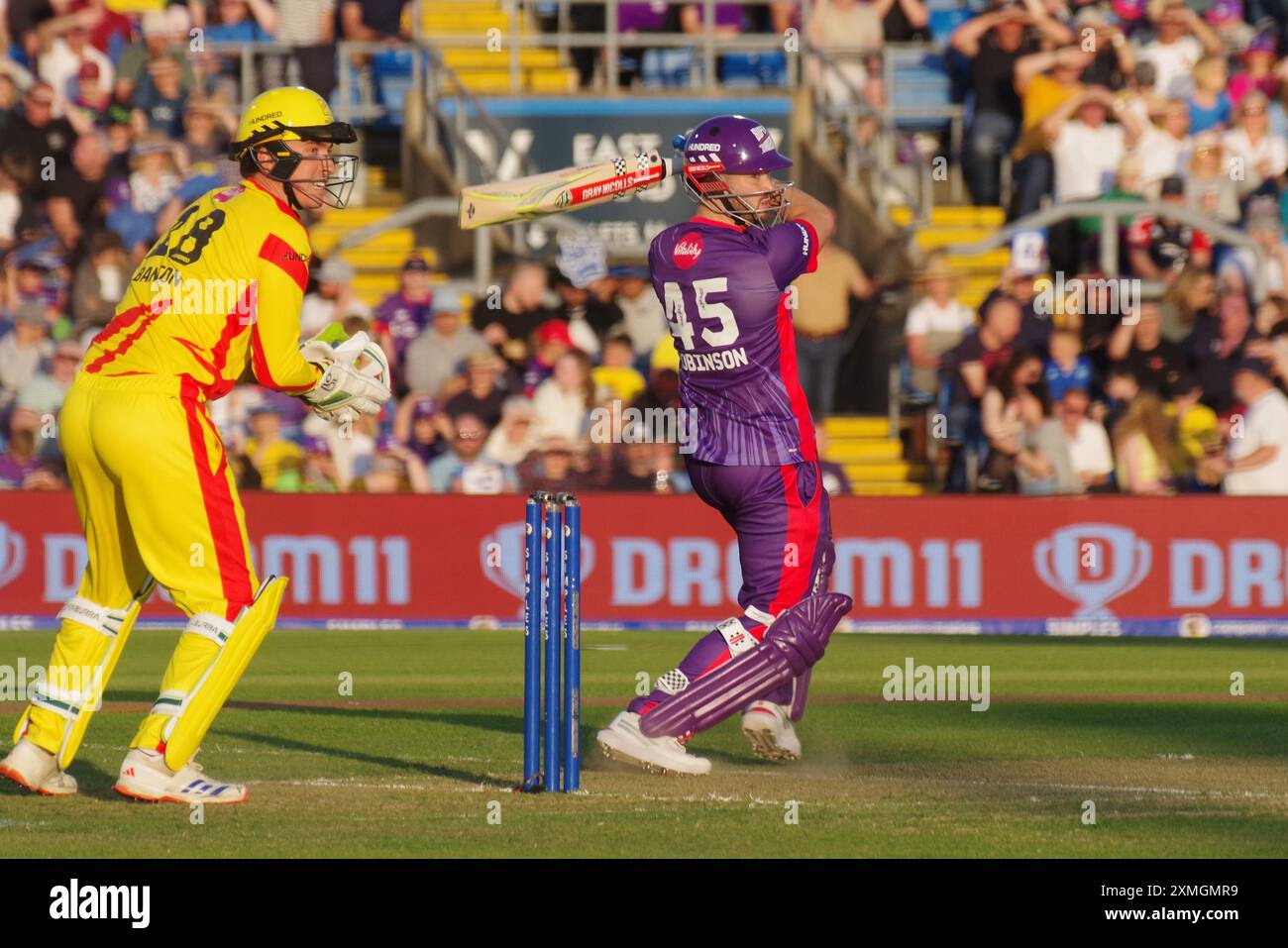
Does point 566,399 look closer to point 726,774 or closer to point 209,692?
point 726,774

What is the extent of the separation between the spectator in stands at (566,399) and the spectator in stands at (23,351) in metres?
4.01

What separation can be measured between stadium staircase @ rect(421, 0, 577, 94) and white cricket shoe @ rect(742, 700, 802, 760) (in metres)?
11.5

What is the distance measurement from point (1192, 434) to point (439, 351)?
5.78m

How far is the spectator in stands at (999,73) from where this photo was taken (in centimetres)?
1928

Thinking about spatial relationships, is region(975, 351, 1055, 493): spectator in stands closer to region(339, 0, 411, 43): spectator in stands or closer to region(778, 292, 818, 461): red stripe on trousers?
region(339, 0, 411, 43): spectator in stands

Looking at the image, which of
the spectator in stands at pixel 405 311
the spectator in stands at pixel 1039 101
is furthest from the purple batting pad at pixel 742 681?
the spectator in stands at pixel 1039 101

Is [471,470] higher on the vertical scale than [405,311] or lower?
lower

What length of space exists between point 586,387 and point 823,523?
7705 mm

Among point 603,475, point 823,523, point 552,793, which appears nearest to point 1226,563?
point 603,475

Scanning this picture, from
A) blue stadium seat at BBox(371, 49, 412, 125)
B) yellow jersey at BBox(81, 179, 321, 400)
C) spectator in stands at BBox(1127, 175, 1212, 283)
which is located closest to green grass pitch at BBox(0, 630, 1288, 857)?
yellow jersey at BBox(81, 179, 321, 400)

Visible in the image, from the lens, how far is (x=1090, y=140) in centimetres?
1864

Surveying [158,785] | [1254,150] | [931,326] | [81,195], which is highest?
[1254,150]

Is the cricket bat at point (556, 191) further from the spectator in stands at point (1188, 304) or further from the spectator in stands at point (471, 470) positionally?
the spectator in stands at point (1188, 304)

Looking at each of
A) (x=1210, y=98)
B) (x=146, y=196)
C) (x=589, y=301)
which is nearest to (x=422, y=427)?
(x=589, y=301)
